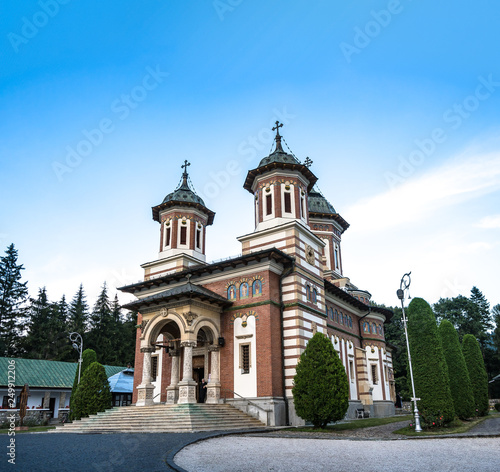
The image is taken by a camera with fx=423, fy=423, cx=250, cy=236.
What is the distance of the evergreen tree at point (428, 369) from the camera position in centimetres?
1717

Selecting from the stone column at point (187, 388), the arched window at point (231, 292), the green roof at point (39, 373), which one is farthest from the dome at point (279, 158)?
the green roof at point (39, 373)

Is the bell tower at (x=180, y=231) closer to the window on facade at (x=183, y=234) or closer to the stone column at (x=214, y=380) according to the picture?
the window on facade at (x=183, y=234)

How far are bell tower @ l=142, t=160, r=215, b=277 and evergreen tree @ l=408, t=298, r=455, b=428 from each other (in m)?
15.6

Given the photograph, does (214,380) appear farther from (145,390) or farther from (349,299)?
Answer: (349,299)

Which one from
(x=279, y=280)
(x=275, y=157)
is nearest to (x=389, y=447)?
(x=279, y=280)

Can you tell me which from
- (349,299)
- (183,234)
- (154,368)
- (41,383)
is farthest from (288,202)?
(41,383)

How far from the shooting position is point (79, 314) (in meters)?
61.3

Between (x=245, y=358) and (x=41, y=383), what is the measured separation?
75.1ft

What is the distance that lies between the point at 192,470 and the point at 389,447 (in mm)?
6228

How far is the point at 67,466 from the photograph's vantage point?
8.20 m

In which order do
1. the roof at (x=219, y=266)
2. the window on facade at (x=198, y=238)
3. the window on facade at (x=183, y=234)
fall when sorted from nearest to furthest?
1. the roof at (x=219, y=266)
2. the window on facade at (x=183, y=234)
3. the window on facade at (x=198, y=238)

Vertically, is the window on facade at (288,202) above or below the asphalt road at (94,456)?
above

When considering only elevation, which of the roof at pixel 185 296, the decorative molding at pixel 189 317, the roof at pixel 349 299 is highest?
the roof at pixel 349 299

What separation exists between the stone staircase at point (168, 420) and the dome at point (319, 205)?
2256 centimetres
